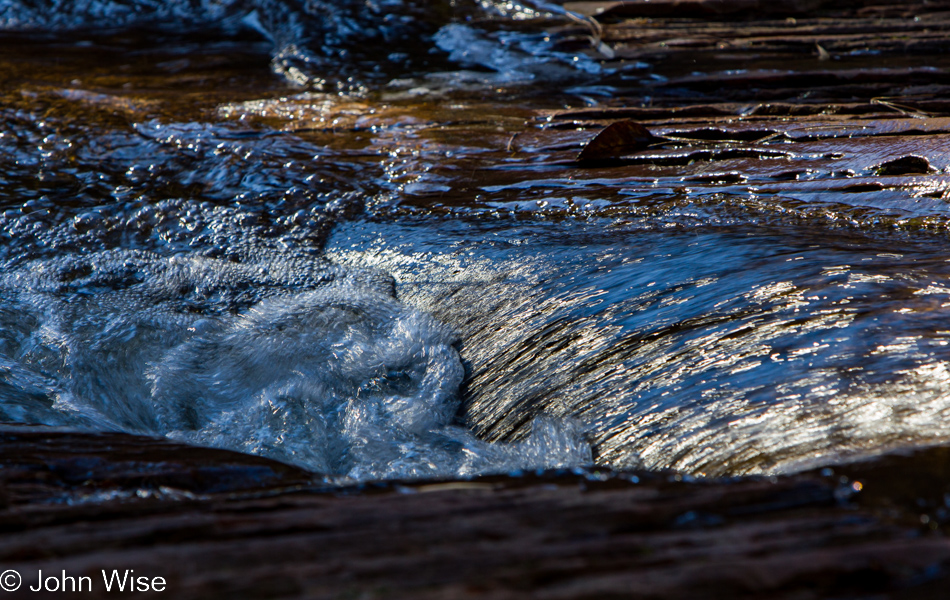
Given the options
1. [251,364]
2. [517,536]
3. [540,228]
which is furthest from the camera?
[540,228]

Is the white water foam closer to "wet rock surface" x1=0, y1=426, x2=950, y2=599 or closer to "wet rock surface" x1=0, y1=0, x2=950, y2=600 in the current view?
"wet rock surface" x1=0, y1=0, x2=950, y2=600

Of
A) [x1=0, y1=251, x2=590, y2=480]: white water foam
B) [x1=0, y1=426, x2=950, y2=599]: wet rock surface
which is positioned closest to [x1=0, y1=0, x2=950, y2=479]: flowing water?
[x1=0, y1=251, x2=590, y2=480]: white water foam

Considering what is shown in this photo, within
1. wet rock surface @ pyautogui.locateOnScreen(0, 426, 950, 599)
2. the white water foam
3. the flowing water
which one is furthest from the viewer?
the white water foam

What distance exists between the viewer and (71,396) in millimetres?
2467

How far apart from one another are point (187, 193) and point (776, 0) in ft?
15.3

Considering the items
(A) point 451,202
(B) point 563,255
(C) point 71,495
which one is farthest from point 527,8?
(C) point 71,495

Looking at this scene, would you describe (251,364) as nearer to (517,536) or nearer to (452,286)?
(452,286)

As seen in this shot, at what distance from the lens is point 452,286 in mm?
2898

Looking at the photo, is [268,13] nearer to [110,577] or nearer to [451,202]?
[451,202]

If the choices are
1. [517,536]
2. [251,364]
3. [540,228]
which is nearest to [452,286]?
[540,228]

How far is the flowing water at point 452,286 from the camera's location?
1.87 m

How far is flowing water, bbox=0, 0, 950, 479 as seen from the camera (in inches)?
73.6

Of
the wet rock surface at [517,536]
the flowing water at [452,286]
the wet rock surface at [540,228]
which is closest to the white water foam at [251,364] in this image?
the flowing water at [452,286]

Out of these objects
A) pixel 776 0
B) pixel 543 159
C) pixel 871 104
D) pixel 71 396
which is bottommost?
pixel 71 396
